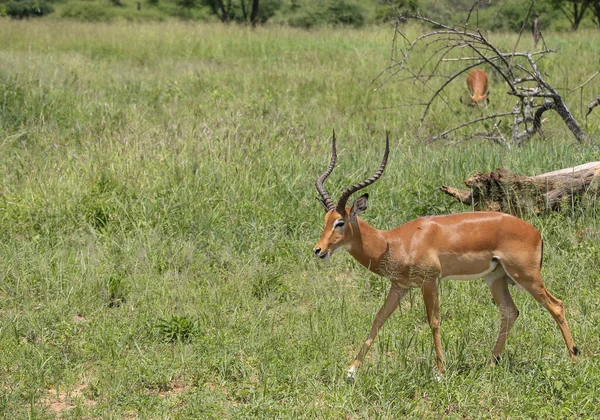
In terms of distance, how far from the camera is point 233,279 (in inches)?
219

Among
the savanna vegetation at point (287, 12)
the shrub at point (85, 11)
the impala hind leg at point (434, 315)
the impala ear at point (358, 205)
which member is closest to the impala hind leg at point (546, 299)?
the impala hind leg at point (434, 315)

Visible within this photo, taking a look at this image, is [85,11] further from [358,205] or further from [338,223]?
[338,223]

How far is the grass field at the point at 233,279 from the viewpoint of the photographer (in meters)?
4.06

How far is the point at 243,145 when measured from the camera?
309 inches

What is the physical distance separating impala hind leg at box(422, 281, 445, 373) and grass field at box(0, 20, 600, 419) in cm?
7

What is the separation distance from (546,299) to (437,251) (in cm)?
68

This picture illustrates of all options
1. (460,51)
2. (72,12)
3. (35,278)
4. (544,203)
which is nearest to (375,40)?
(460,51)

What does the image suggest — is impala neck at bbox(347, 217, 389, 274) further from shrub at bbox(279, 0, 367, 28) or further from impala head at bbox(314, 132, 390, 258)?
shrub at bbox(279, 0, 367, 28)

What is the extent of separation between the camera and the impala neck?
14.2 ft

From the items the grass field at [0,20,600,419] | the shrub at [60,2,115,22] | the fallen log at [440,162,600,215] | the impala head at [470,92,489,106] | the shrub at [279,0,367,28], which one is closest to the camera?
the grass field at [0,20,600,419]

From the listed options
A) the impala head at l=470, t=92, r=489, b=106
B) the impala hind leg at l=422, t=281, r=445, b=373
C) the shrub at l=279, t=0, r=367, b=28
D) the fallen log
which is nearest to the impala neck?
A: the impala hind leg at l=422, t=281, r=445, b=373

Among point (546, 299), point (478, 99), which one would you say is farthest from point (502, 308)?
point (478, 99)

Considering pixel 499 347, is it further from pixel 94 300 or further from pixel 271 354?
pixel 94 300

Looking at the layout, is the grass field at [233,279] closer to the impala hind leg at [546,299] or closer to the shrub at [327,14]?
the impala hind leg at [546,299]
